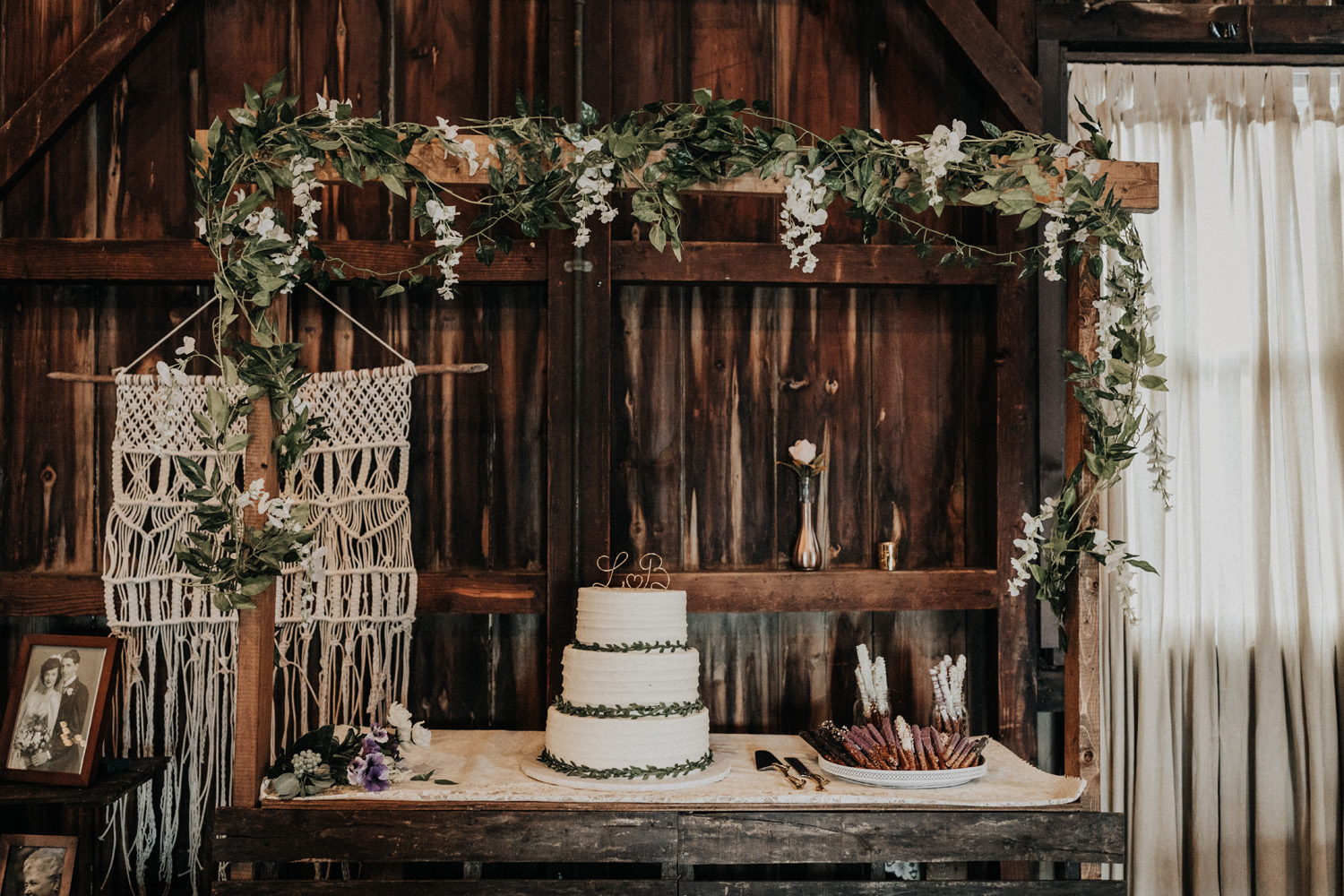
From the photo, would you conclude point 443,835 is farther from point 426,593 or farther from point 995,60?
point 995,60

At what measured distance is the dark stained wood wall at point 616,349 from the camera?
2.68 meters

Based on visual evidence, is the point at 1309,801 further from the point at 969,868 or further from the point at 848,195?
the point at 848,195

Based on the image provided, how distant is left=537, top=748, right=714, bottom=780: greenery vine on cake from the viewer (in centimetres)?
206

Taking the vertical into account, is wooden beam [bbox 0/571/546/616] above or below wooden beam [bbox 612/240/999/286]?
below

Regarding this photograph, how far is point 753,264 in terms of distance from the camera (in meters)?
2.63

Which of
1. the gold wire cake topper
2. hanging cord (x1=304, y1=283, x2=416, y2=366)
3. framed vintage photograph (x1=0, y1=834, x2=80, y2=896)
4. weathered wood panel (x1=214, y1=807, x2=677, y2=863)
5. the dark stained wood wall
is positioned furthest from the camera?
the dark stained wood wall

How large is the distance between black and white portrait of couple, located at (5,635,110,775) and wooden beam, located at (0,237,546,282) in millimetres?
988

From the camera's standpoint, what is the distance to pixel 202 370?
8.82ft

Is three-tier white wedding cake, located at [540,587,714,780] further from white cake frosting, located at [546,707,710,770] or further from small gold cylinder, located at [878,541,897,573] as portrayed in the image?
small gold cylinder, located at [878,541,897,573]

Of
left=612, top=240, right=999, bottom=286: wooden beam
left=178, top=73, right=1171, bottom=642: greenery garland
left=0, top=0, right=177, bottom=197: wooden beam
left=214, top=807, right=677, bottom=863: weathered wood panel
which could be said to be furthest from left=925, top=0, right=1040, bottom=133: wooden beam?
left=0, top=0, right=177, bottom=197: wooden beam

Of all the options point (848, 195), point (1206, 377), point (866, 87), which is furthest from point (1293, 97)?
point (848, 195)

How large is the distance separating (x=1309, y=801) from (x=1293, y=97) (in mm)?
2066

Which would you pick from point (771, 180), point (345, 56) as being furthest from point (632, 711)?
point (345, 56)

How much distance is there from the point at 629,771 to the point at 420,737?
0.63 m
